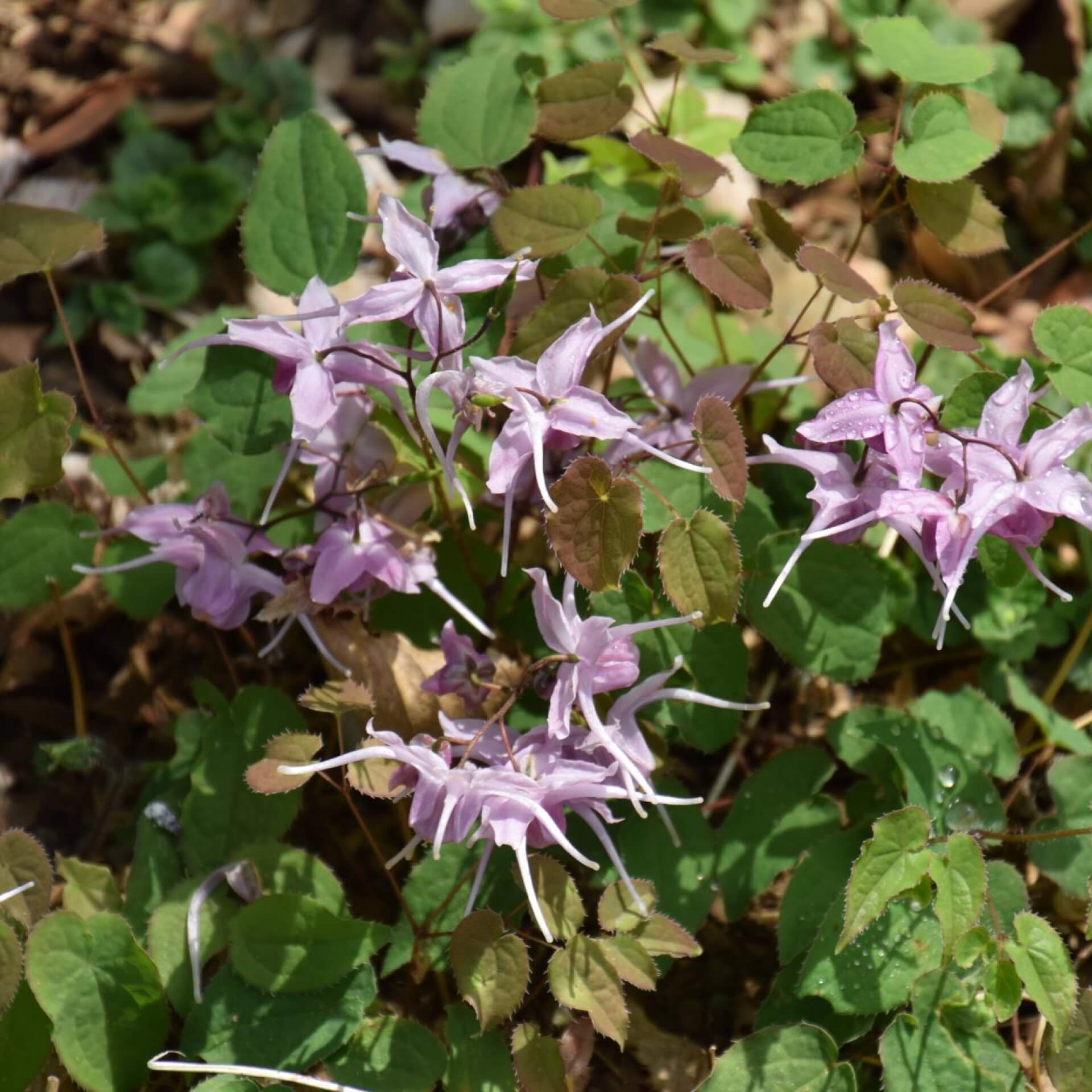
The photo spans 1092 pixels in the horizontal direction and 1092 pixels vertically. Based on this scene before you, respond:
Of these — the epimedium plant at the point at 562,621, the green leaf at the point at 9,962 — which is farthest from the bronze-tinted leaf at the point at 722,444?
the green leaf at the point at 9,962

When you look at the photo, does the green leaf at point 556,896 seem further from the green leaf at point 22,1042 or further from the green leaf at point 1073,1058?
the green leaf at point 22,1042

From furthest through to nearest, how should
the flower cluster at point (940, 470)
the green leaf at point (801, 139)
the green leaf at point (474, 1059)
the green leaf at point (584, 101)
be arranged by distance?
the green leaf at point (584, 101) < the green leaf at point (801, 139) < the green leaf at point (474, 1059) < the flower cluster at point (940, 470)

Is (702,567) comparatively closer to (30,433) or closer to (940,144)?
(940,144)

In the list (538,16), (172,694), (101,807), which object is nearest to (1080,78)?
(538,16)

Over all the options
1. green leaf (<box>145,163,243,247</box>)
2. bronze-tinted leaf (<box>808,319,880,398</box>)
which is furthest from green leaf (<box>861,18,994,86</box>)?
green leaf (<box>145,163,243,247</box>)

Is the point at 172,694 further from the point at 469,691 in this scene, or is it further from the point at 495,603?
the point at 469,691

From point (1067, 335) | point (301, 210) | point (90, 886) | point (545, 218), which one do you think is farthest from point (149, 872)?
point (1067, 335)

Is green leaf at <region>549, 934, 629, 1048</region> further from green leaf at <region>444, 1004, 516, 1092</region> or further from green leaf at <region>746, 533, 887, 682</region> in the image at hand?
green leaf at <region>746, 533, 887, 682</region>
